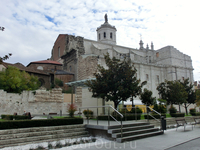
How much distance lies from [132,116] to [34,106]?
17446mm

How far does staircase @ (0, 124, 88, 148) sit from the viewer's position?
23.3 feet

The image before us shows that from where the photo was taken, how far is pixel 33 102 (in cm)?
2556

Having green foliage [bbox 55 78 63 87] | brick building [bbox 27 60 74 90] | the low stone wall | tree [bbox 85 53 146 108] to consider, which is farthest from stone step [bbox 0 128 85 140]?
brick building [bbox 27 60 74 90]

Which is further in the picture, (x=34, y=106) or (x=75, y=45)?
(x=75, y=45)

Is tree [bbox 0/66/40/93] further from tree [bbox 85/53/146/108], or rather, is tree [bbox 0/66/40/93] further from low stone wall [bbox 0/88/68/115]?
tree [bbox 85/53/146/108]

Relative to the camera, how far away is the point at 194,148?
720 cm

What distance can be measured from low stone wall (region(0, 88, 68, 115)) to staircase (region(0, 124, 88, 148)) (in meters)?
17.9

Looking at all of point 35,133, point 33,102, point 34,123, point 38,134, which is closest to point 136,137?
point 38,134

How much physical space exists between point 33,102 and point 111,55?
90.4ft

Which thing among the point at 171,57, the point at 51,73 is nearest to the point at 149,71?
the point at 171,57

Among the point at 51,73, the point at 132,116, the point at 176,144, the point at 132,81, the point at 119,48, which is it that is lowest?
the point at 176,144

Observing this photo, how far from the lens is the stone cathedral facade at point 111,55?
37.1 meters

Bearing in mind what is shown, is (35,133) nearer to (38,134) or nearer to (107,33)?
(38,134)

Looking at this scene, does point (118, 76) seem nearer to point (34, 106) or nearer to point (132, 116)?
point (132, 116)
